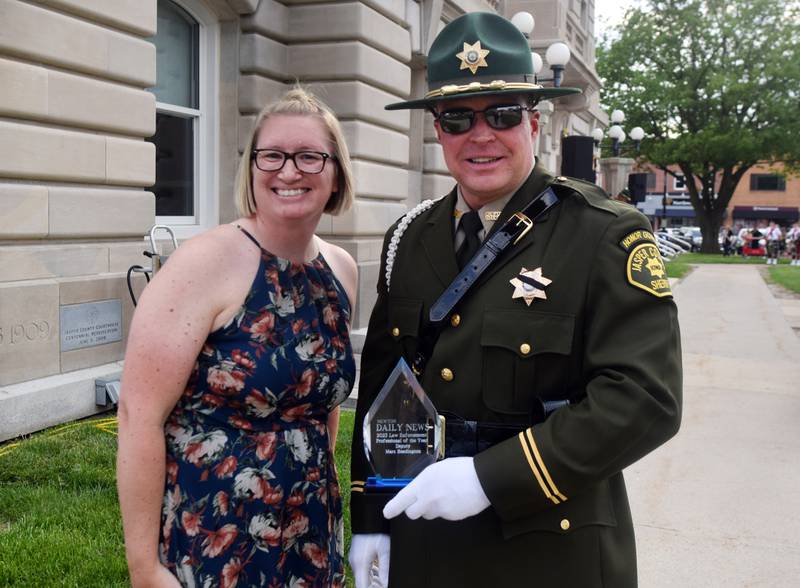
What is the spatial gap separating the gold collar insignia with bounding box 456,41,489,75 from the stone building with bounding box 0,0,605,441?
9.80 feet

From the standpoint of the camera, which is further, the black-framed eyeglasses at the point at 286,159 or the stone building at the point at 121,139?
the stone building at the point at 121,139

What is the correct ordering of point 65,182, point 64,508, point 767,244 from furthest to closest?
point 767,244 < point 65,182 < point 64,508

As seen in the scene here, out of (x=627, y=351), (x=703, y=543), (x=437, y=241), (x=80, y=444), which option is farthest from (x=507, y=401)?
(x=80, y=444)

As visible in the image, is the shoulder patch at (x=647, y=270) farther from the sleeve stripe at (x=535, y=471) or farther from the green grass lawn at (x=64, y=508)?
the green grass lawn at (x=64, y=508)

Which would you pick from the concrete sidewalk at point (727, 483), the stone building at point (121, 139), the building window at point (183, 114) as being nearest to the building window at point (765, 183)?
the concrete sidewalk at point (727, 483)

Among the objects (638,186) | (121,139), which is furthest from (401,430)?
(638,186)

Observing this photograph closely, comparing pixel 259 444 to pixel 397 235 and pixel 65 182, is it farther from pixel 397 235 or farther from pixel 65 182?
pixel 65 182

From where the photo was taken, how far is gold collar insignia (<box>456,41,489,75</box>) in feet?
7.26

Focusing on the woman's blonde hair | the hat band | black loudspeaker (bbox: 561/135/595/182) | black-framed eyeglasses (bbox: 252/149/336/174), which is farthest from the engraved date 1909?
black loudspeaker (bbox: 561/135/595/182)

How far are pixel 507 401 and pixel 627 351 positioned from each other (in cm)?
35

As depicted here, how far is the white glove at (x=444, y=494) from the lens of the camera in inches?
75.0

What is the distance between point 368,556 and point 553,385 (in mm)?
720

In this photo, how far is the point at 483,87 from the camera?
2.15 m

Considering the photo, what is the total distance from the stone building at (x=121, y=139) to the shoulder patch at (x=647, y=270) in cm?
349
